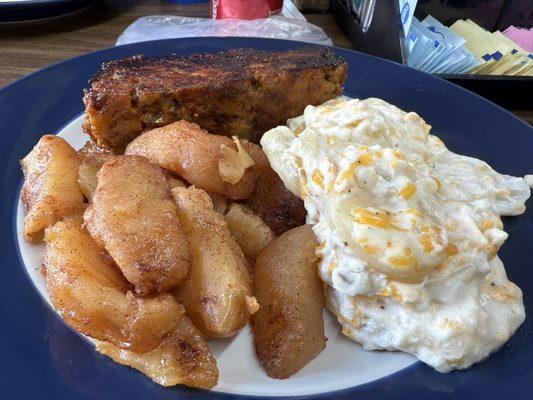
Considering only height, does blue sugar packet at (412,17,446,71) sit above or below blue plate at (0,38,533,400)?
above

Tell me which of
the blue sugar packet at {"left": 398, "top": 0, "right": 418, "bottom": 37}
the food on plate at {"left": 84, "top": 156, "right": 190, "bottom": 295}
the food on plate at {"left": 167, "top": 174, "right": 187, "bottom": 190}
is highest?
the blue sugar packet at {"left": 398, "top": 0, "right": 418, "bottom": 37}

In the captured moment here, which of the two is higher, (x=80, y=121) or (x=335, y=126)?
(x=335, y=126)

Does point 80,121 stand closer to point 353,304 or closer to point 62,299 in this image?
point 62,299

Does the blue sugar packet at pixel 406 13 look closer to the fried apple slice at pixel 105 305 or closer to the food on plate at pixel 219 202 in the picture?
the food on plate at pixel 219 202

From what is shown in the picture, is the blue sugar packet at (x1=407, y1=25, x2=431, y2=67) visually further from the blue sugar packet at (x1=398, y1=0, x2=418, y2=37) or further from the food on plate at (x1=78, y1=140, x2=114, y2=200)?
the food on plate at (x1=78, y1=140, x2=114, y2=200)

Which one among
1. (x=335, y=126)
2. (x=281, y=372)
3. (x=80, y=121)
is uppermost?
(x=335, y=126)

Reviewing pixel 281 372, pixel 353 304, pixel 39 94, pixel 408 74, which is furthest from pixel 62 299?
pixel 408 74

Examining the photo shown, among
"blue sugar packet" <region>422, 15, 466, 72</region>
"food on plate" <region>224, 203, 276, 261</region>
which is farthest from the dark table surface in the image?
"food on plate" <region>224, 203, 276, 261</region>
